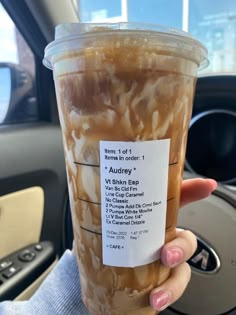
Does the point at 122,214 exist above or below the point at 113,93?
below

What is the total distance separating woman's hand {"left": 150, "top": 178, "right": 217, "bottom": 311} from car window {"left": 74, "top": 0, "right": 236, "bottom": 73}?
518 mm

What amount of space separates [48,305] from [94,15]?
845 mm

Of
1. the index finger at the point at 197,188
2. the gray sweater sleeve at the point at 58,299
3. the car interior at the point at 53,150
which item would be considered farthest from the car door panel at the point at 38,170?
the index finger at the point at 197,188

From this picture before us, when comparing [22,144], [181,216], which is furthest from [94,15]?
[181,216]

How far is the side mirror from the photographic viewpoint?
108 centimetres

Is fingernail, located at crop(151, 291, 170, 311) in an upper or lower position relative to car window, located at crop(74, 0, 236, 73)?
lower

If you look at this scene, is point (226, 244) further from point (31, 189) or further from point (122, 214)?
point (31, 189)

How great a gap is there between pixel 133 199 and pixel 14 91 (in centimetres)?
85

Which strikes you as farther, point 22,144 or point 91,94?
point 22,144

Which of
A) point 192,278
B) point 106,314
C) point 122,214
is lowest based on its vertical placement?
point 192,278

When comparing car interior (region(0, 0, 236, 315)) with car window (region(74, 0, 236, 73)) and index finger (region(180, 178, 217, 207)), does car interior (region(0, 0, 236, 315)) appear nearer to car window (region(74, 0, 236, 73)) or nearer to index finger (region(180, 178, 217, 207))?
car window (region(74, 0, 236, 73))

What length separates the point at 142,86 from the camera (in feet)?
1.21

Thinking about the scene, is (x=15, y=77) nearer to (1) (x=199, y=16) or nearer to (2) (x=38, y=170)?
(2) (x=38, y=170)

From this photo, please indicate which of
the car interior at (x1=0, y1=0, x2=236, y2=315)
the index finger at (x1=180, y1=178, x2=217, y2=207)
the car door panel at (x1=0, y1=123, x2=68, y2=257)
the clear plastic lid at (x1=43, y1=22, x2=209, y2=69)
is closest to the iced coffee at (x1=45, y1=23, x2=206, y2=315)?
the clear plastic lid at (x1=43, y1=22, x2=209, y2=69)
